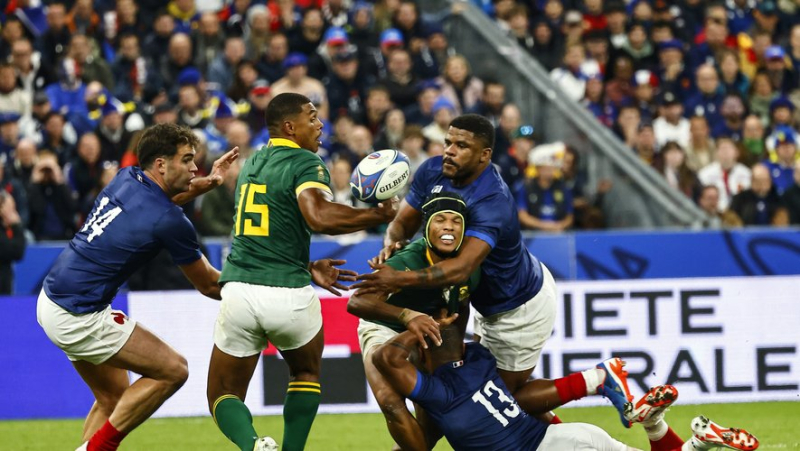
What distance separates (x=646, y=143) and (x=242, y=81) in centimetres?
492

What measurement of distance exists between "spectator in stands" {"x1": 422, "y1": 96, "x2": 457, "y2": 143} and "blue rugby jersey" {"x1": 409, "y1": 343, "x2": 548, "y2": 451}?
7.34 metres

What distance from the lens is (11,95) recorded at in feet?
48.5

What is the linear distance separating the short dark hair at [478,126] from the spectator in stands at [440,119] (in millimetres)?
6475

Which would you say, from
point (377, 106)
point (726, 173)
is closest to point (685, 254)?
point (726, 173)

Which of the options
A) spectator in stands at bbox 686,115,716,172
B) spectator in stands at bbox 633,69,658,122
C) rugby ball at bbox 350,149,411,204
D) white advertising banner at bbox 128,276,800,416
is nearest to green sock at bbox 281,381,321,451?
rugby ball at bbox 350,149,411,204

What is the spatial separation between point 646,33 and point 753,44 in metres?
Result: 1.64

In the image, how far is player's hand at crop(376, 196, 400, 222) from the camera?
7656 mm

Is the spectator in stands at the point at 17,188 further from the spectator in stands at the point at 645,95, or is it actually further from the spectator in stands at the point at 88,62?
the spectator in stands at the point at 645,95

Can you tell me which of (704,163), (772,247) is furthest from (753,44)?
(772,247)

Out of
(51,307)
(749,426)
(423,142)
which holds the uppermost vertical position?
(51,307)

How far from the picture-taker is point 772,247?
1373 centimetres

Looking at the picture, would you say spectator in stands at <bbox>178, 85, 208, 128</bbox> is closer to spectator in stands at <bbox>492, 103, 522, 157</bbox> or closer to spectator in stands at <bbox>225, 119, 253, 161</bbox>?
spectator in stands at <bbox>225, 119, 253, 161</bbox>

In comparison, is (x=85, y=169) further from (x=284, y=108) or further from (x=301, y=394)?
(x=301, y=394)

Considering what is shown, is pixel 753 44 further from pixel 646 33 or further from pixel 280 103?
pixel 280 103
